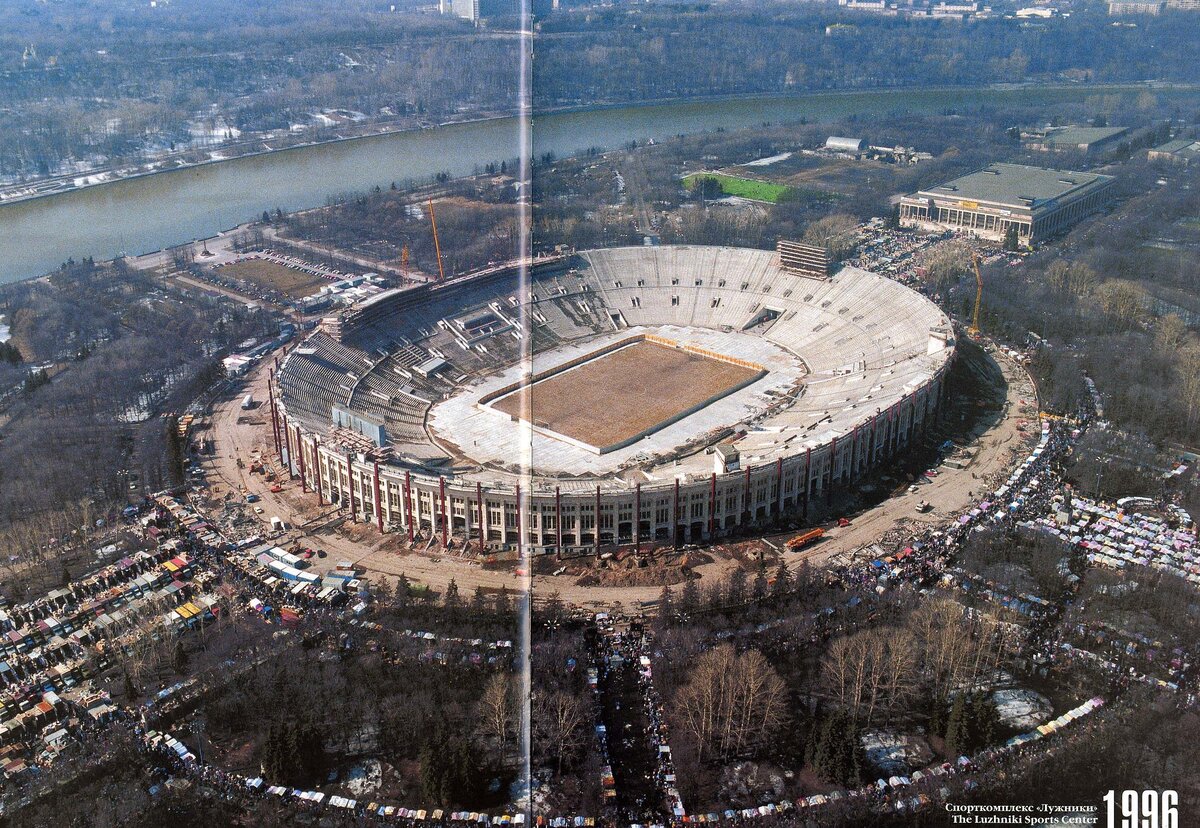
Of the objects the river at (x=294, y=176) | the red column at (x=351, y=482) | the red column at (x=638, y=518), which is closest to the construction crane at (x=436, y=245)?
the river at (x=294, y=176)

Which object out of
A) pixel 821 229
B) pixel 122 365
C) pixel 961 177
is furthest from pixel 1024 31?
pixel 122 365

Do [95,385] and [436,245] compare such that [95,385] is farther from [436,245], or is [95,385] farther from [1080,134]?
[1080,134]

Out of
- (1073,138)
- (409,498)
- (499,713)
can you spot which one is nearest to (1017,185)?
(1073,138)

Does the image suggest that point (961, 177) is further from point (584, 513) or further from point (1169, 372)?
point (584, 513)

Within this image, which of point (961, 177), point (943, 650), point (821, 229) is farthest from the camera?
point (961, 177)

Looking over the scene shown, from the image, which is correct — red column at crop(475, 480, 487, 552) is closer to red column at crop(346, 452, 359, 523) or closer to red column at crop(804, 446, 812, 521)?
red column at crop(346, 452, 359, 523)

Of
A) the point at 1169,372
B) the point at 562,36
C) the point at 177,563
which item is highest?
the point at 562,36
